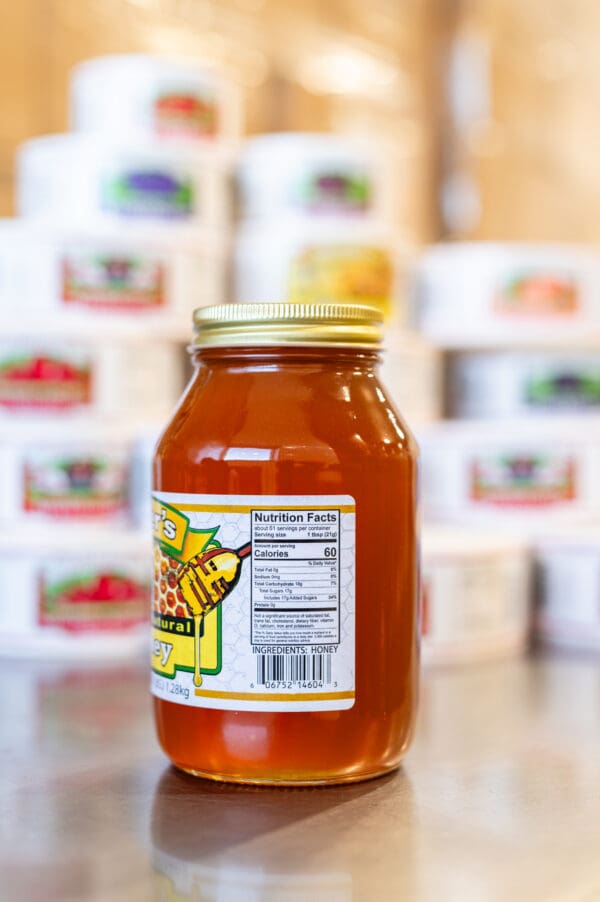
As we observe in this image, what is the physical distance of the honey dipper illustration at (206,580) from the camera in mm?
674

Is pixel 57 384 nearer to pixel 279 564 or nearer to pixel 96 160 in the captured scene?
pixel 96 160

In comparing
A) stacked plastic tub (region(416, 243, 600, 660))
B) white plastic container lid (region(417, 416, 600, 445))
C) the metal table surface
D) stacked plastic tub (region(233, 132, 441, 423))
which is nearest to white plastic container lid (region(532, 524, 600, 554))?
stacked plastic tub (region(416, 243, 600, 660))

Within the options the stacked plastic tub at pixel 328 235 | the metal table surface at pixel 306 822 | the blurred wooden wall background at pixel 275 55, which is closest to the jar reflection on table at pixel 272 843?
the metal table surface at pixel 306 822

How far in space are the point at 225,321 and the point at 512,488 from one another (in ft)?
2.43

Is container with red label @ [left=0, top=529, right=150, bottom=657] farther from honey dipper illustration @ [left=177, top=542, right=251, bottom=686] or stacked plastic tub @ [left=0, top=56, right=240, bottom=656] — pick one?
honey dipper illustration @ [left=177, top=542, right=251, bottom=686]

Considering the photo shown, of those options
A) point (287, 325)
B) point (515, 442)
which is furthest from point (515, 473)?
point (287, 325)

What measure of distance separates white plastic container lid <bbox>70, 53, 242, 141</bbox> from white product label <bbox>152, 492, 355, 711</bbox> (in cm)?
80

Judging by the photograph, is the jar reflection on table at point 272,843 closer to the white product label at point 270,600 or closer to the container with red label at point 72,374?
the white product label at point 270,600

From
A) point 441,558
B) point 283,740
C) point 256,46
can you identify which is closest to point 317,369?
point 283,740

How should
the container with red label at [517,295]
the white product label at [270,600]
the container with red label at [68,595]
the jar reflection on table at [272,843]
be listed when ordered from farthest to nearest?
1. the container with red label at [517,295]
2. the container with red label at [68,595]
3. the white product label at [270,600]
4. the jar reflection on table at [272,843]

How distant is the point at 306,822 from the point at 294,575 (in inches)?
5.0

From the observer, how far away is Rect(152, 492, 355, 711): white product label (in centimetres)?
67

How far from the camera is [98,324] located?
127 centimetres

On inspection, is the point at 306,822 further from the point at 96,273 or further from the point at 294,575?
the point at 96,273
